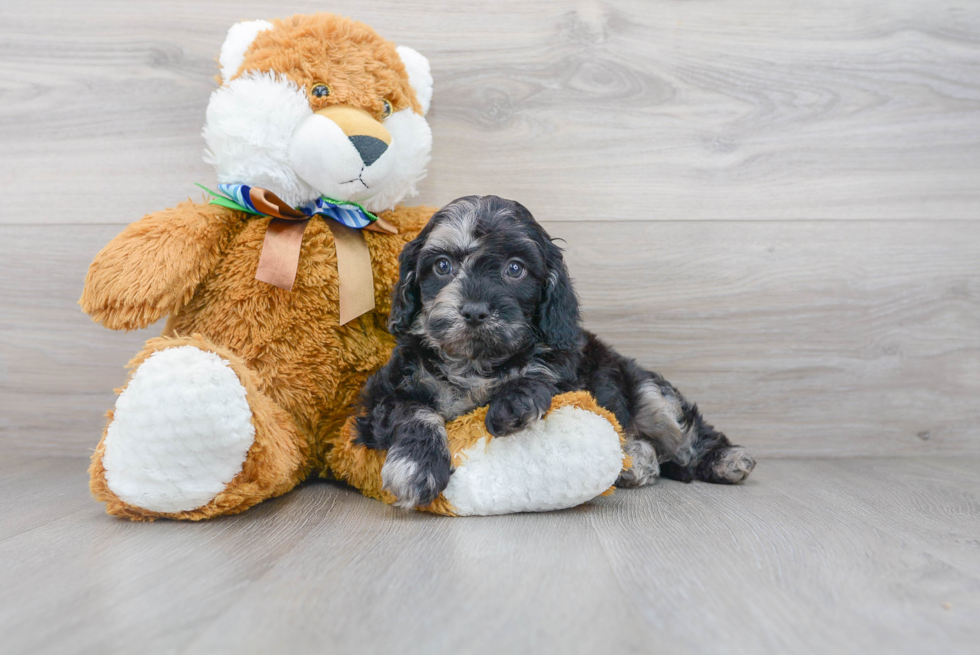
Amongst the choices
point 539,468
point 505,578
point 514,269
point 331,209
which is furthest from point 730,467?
point 331,209

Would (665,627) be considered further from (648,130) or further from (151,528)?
(648,130)

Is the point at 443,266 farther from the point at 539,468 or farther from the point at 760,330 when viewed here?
the point at 760,330

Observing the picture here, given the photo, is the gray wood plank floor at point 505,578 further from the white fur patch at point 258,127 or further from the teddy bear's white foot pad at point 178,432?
the white fur patch at point 258,127

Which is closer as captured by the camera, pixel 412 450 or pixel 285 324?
pixel 412 450

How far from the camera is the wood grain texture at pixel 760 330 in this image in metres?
2.60

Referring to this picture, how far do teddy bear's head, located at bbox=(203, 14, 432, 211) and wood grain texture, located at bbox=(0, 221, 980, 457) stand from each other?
32.9 inches

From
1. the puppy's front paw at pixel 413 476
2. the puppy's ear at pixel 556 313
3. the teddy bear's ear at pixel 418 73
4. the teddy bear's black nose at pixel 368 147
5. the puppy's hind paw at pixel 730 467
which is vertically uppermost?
the teddy bear's ear at pixel 418 73

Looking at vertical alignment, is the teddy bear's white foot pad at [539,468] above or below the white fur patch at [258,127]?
below

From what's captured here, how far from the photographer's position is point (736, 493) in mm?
2090

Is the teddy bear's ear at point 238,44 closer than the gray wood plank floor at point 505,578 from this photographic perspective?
No

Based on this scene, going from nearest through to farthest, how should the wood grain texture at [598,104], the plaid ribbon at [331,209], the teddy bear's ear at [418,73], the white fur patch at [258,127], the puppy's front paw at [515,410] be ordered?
the puppy's front paw at [515,410], the white fur patch at [258,127], the plaid ribbon at [331,209], the teddy bear's ear at [418,73], the wood grain texture at [598,104]

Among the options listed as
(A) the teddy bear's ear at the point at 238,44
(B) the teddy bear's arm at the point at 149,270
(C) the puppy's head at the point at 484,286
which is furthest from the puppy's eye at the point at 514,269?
(A) the teddy bear's ear at the point at 238,44

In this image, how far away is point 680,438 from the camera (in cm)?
222

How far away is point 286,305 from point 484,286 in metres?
0.65
